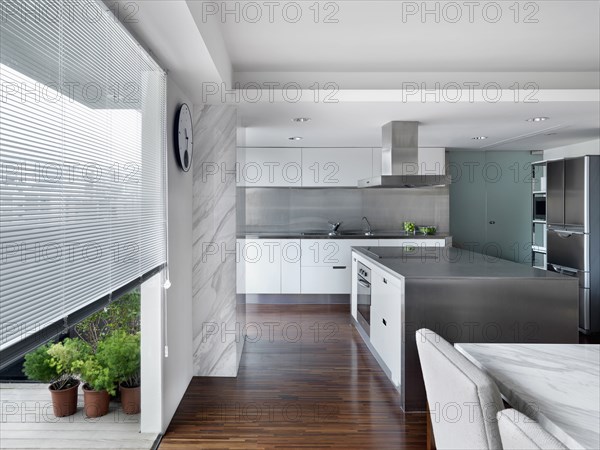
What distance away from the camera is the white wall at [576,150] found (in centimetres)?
529

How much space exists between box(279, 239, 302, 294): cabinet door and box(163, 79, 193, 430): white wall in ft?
8.49

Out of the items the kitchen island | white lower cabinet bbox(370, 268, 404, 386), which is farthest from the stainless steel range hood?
the kitchen island

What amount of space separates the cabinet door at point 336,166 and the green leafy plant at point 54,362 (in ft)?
12.9

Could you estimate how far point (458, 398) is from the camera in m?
1.15

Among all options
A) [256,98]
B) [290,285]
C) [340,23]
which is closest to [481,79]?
[340,23]

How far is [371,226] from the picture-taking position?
6.39 meters

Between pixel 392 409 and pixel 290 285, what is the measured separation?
3.06 m

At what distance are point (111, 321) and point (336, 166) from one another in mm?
3859

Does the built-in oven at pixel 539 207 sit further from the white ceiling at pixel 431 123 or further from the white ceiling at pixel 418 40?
the white ceiling at pixel 418 40

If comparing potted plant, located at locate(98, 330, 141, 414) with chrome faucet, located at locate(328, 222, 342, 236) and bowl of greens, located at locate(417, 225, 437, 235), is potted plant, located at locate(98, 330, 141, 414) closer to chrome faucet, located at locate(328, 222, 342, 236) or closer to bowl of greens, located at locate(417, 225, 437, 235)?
chrome faucet, located at locate(328, 222, 342, 236)

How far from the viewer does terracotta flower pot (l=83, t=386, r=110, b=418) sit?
2547mm

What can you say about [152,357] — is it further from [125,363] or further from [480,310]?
[480,310]

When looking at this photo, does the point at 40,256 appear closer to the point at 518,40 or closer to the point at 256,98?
the point at 256,98

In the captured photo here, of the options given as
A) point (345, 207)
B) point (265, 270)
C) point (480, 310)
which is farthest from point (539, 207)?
point (265, 270)
